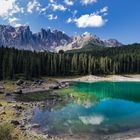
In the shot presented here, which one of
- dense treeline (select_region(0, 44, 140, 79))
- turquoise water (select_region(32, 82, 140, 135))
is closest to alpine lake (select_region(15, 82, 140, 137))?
turquoise water (select_region(32, 82, 140, 135))

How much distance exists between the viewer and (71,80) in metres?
161

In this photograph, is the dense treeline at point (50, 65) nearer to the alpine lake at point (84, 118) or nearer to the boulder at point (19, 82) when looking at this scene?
the boulder at point (19, 82)

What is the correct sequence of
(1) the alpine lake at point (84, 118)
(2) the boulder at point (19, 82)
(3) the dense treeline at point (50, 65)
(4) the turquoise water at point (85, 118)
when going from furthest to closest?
(3) the dense treeline at point (50, 65)
(2) the boulder at point (19, 82)
(4) the turquoise water at point (85, 118)
(1) the alpine lake at point (84, 118)

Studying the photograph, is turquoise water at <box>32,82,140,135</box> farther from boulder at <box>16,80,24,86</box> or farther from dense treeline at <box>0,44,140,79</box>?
dense treeline at <box>0,44,140,79</box>

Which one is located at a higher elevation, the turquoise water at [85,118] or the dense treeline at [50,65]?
the dense treeline at [50,65]

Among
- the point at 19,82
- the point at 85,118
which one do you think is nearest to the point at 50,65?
the point at 19,82

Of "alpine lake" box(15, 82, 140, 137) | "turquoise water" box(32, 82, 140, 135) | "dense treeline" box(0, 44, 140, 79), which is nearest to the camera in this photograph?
"alpine lake" box(15, 82, 140, 137)

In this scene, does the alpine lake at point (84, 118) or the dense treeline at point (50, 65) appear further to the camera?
Answer: the dense treeline at point (50, 65)

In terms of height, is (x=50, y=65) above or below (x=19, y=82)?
above

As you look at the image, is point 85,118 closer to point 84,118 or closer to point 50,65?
point 84,118

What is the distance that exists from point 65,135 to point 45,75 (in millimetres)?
117117

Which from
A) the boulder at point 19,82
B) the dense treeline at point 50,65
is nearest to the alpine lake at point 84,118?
the boulder at point 19,82

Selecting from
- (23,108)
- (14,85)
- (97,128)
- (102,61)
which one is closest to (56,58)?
(102,61)

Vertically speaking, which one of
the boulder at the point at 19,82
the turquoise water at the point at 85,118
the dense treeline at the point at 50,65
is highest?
the dense treeline at the point at 50,65
